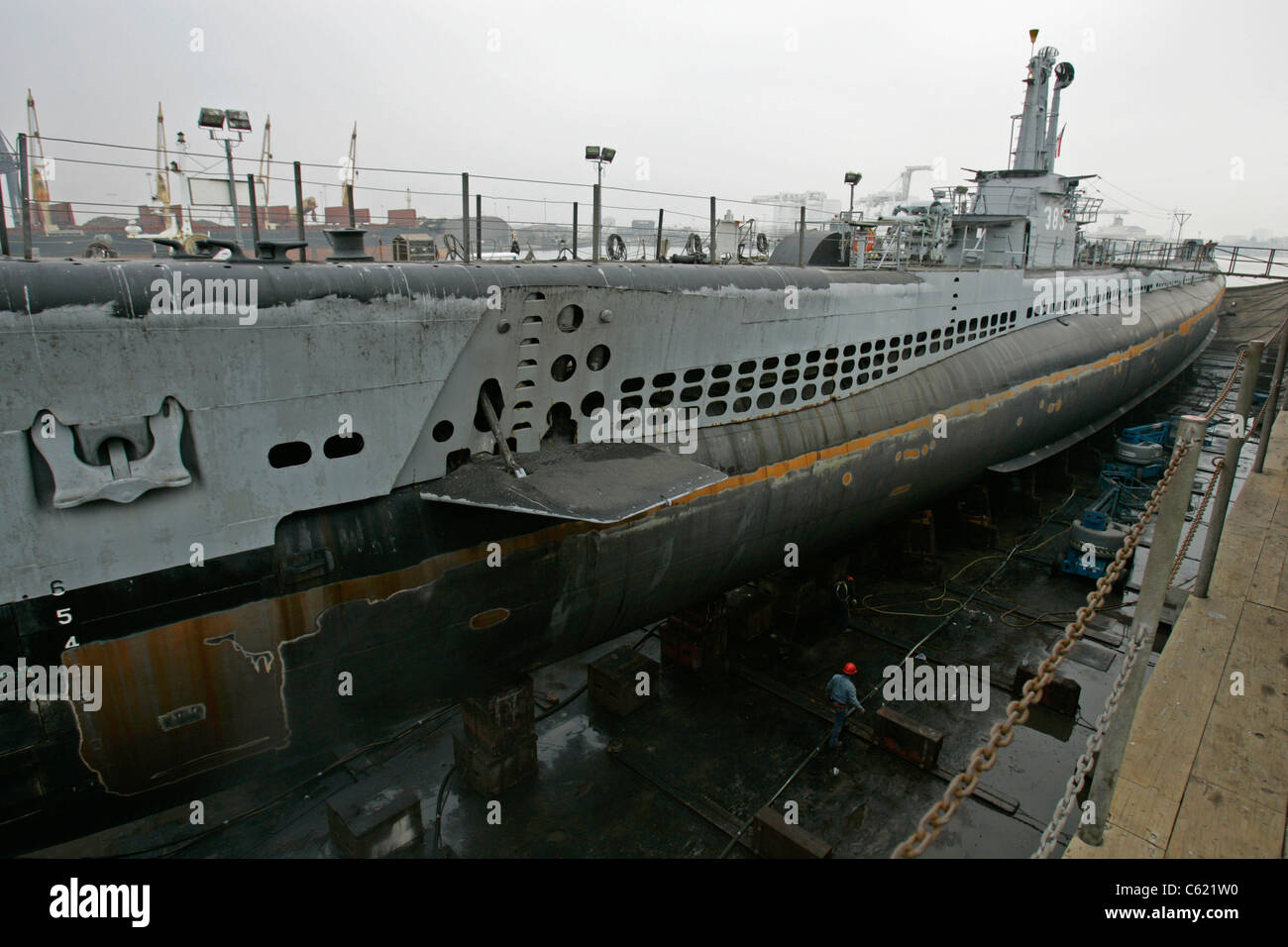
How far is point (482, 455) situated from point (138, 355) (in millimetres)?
3119

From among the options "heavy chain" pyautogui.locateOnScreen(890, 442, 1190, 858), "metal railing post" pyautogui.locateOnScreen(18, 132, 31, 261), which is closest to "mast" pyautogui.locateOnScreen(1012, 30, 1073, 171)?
"heavy chain" pyautogui.locateOnScreen(890, 442, 1190, 858)

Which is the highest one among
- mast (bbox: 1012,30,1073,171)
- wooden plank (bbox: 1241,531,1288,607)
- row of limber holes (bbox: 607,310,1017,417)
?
mast (bbox: 1012,30,1073,171)

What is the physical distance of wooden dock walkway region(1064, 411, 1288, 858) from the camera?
4.30 meters

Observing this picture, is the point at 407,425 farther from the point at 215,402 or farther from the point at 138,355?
the point at 138,355

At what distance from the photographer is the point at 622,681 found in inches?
436

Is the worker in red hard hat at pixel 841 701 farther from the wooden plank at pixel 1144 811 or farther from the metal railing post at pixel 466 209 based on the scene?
the metal railing post at pixel 466 209

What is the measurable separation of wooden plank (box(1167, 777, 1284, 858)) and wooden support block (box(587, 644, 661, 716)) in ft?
24.5

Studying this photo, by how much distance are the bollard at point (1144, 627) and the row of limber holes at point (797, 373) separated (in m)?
5.78

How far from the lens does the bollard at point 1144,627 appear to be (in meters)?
4.11

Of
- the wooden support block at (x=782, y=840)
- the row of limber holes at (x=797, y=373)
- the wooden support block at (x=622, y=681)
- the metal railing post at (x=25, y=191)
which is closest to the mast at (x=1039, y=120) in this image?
the row of limber holes at (x=797, y=373)

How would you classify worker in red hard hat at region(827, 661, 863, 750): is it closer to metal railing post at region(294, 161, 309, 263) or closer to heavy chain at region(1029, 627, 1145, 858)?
heavy chain at region(1029, 627, 1145, 858)

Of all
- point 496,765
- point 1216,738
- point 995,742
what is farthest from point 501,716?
point 1216,738

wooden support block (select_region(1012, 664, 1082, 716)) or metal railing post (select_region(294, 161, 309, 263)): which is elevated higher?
metal railing post (select_region(294, 161, 309, 263))
